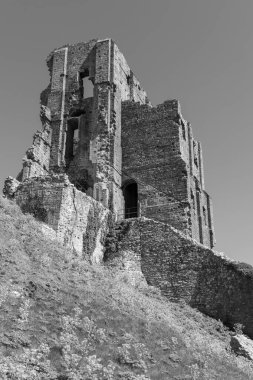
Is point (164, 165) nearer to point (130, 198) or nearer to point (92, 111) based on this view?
point (130, 198)

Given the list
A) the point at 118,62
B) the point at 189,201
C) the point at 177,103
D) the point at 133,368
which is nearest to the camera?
the point at 133,368

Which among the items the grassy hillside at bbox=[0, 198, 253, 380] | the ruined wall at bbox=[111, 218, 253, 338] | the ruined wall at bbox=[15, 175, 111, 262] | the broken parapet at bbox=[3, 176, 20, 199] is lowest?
the grassy hillside at bbox=[0, 198, 253, 380]

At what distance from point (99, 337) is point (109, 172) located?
1474cm

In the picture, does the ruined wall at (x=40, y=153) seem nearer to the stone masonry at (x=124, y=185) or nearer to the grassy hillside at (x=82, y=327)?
the stone masonry at (x=124, y=185)

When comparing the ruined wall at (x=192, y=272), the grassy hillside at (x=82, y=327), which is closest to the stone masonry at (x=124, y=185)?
the ruined wall at (x=192, y=272)

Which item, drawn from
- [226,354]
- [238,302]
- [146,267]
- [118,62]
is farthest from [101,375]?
[118,62]

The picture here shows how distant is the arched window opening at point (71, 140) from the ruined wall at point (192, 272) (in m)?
9.13

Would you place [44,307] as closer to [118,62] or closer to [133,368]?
[133,368]

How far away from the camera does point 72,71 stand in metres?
27.4

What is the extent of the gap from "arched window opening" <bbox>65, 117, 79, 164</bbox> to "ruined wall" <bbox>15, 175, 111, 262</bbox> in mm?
9214

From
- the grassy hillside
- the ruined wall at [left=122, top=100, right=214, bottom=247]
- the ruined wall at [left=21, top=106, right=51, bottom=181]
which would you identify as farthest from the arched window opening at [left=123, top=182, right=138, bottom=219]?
the grassy hillside

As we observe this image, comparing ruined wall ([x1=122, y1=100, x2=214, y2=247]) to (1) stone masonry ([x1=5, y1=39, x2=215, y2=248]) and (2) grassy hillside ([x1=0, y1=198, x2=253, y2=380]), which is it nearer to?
(1) stone masonry ([x1=5, y1=39, x2=215, y2=248])

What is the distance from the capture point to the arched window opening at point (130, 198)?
Result: 24.2m

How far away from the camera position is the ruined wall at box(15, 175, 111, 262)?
15555 mm
